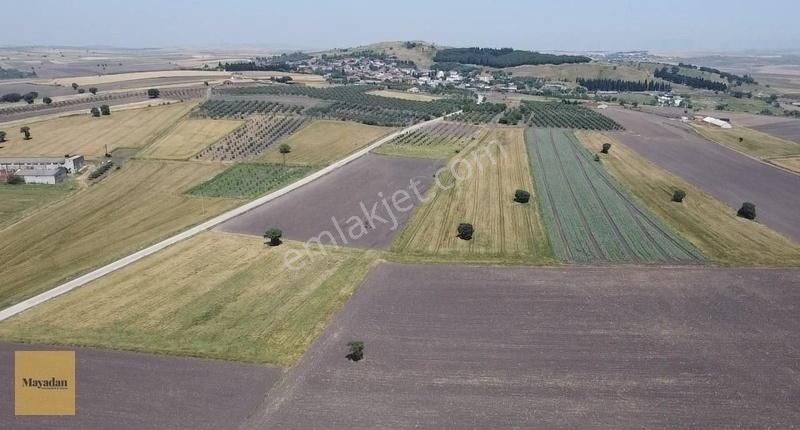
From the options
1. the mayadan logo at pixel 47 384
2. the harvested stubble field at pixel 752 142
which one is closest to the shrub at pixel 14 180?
the mayadan logo at pixel 47 384

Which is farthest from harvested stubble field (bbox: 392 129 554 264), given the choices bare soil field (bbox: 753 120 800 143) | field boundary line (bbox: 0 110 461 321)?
bare soil field (bbox: 753 120 800 143)

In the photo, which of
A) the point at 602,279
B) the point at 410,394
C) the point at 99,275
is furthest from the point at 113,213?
the point at 602,279

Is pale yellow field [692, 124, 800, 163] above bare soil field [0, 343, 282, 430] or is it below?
above

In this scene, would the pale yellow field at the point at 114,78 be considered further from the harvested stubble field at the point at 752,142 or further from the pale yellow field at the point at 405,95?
the harvested stubble field at the point at 752,142

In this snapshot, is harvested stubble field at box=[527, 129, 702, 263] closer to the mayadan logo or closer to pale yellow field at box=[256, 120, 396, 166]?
pale yellow field at box=[256, 120, 396, 166]

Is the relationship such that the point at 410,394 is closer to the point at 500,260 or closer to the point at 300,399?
the point at 300,399
